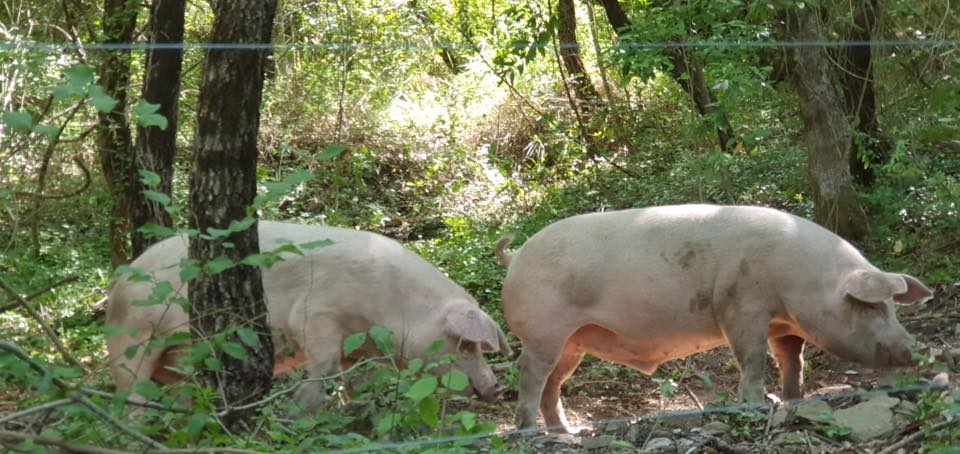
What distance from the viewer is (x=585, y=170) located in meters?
12.7

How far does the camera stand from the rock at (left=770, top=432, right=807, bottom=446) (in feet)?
16.5

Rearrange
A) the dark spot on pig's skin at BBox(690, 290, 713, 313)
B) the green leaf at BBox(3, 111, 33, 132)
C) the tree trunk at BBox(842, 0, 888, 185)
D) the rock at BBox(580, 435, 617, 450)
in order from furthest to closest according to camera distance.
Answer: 1. the tree trunk at BBox(842, 0, 888, 185)
2. the dark spot on pig's skin at BBox(690, 290, 713, 313)
3. the rock at BBox(580, 435, 617, 450)
4. the green leaf at BBox(3, 111, 33, 132)

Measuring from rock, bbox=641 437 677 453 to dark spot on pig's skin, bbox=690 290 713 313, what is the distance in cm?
113

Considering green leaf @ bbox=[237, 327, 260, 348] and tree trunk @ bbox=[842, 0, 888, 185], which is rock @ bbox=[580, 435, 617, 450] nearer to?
green leaf @ bbox=[237, 327, 260, 348]

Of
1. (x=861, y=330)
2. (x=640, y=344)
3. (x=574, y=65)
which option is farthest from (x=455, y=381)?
(x=574, y=65)

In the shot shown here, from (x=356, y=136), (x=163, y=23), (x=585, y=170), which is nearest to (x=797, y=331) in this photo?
(x=163, y=23)

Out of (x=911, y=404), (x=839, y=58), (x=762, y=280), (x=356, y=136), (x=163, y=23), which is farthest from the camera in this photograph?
(x=356, y=136)

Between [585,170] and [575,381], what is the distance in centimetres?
510

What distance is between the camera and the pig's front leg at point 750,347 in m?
6.02

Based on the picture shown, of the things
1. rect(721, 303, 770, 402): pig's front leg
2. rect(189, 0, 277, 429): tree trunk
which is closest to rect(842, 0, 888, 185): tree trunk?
rect(721, 303, 770, 402): pig's front leg

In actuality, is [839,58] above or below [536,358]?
above

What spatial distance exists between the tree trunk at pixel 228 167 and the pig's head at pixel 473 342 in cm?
146

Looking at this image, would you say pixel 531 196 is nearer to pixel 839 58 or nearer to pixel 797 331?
pixel 839 58

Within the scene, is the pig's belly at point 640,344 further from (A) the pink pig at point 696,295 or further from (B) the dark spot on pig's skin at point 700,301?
(B) the dark spot on pig's skin at point 700,301
